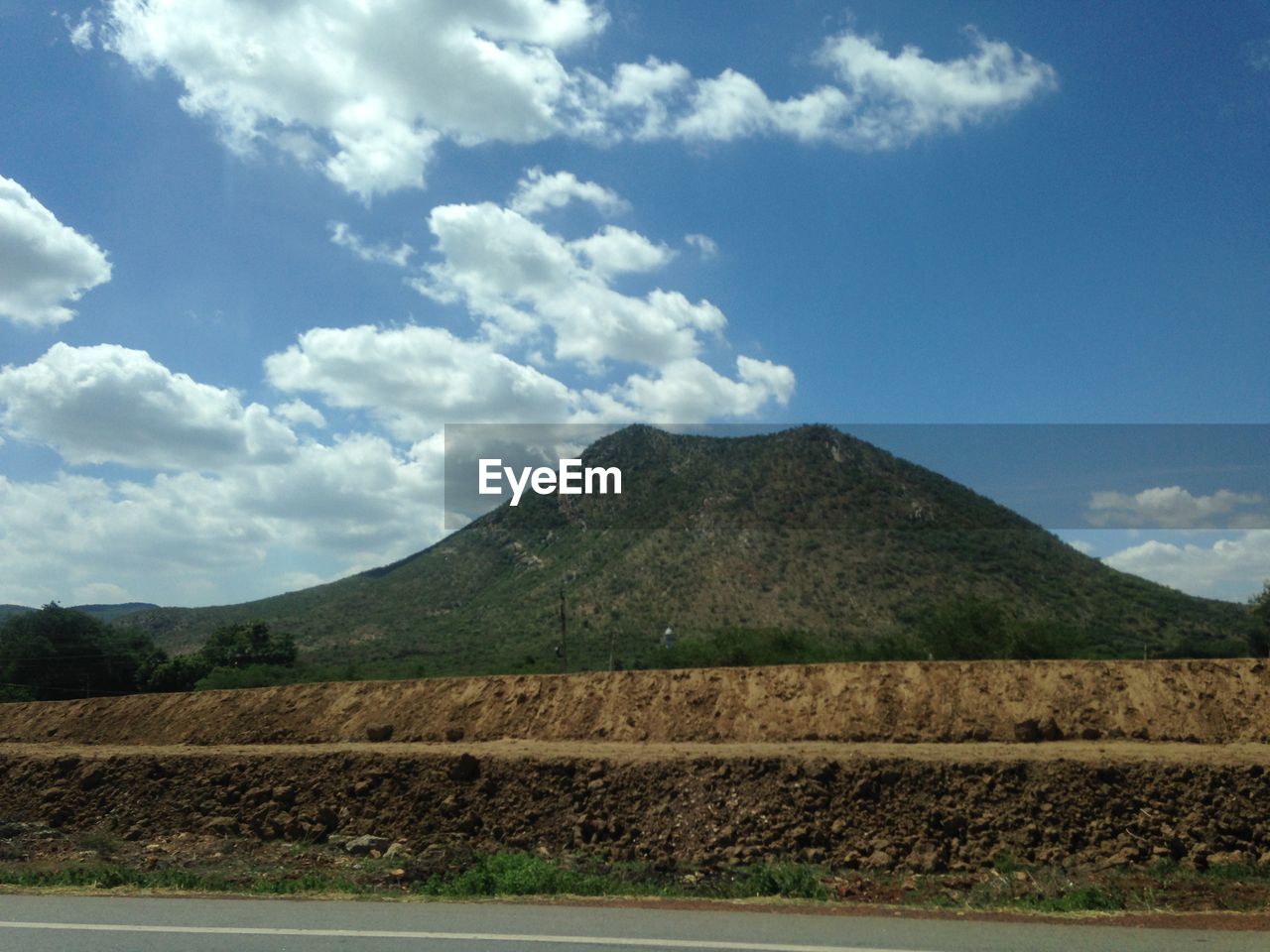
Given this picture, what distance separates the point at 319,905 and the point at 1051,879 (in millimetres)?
7340

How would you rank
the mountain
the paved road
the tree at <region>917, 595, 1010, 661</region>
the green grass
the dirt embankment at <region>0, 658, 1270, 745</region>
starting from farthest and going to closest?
the mountain
the tree at <region>917, 595, 1010, 661</region>
the dirt embankment at <region>0, 658, 1270, 745</region>
the green grass
the paved road

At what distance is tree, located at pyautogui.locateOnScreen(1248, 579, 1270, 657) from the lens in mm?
43125

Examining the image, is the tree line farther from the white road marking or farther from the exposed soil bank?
the white road marking

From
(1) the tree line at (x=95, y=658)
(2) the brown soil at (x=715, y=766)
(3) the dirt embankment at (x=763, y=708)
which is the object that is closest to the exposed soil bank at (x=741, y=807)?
(2) the brown soil at (x=715, y=766)

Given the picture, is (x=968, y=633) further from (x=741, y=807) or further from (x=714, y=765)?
(x=741, y=807)

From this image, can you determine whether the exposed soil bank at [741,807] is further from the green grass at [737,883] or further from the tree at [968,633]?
the tree at [968,633]

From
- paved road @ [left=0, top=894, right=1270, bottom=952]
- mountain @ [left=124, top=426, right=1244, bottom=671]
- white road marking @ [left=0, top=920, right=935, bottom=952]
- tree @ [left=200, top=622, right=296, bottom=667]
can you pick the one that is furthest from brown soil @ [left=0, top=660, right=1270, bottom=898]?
tree @ [left=200, top=622, right=296, bottom=667]

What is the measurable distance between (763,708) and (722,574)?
152ft

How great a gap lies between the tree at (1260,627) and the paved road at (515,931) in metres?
40.9

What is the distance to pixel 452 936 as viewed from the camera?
777cm

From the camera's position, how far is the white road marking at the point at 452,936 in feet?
24.1

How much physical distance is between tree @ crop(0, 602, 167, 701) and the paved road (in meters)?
41.1

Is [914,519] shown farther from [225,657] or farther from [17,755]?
[17,755]

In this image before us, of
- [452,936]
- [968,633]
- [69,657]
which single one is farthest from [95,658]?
[452,936]
